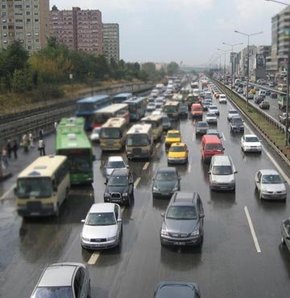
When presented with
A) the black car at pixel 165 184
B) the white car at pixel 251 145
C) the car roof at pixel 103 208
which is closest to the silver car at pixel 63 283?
the car roof at pixel 103 208

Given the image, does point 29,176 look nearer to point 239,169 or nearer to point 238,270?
point 238,270

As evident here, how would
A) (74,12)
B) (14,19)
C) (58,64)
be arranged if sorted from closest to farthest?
(58,64) → (74,12) → (14,19)

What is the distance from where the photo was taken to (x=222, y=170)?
28625 mm

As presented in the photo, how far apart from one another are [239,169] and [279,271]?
58.9 ft

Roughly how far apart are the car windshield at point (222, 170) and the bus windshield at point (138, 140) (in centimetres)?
1027

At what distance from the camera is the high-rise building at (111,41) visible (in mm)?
113613

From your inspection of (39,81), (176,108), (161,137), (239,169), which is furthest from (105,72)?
(239,169)

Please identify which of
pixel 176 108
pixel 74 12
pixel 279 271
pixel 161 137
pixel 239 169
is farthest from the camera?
pixel 74 12

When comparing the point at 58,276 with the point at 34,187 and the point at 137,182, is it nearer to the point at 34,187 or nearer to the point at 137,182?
the point at 34,187

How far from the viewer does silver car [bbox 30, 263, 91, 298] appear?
1317cm

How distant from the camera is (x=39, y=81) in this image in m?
68.6

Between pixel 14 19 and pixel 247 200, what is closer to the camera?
pixel 247 200

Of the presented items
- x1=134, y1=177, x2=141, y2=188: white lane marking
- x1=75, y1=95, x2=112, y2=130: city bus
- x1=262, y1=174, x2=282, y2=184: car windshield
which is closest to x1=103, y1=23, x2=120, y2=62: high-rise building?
x1=75, y1=95, x2=112, y2=130: city bus

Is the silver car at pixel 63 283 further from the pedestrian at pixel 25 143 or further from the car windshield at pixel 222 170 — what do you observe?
the pedestrian at pixel 25 143
